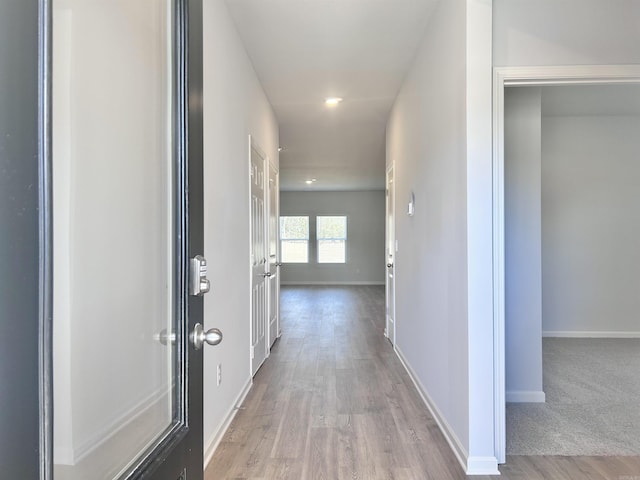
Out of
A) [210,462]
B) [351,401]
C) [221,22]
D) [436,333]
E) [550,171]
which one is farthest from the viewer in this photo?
[550,171]

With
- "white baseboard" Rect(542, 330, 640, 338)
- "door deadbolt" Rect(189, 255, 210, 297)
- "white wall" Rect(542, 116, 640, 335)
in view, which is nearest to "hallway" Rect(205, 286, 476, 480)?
"door deadbolt" Rect(189, 255, 210, 297)

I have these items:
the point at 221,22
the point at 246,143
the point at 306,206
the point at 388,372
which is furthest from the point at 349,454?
the point at 306,206

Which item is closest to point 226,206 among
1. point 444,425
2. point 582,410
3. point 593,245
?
point 444,425

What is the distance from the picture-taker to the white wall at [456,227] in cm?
192

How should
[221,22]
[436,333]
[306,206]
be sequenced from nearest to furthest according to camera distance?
[221,22] < [436,333] < [306,206]

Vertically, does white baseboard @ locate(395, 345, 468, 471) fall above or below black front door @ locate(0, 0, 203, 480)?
below

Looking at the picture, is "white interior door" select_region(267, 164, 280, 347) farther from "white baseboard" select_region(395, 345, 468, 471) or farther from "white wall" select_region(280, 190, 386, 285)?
"white wall" select_region(280, 190, 386, 285)

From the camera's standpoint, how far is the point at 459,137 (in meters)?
2.05

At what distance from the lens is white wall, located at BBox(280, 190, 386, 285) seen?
10781 millimetres

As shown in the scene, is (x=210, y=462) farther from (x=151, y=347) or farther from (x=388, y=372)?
(x=388, y=372)

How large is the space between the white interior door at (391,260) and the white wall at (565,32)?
7.69ft

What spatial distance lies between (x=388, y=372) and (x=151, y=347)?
9.18ft

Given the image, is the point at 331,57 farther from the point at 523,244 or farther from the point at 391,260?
the point at 391,260

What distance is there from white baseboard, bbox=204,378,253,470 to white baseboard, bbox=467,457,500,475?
1379mm
